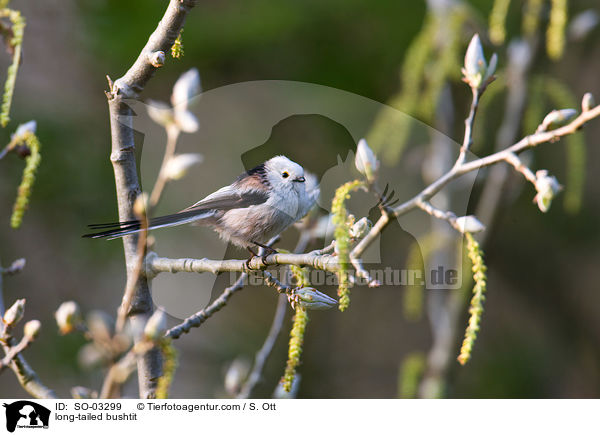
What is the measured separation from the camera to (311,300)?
3.14 ft

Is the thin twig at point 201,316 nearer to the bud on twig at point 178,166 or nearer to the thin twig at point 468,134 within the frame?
the bud on twig at point 178,166

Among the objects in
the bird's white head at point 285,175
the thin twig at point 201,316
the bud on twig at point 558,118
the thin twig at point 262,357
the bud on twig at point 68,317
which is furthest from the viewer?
the thin twig at point 262,357

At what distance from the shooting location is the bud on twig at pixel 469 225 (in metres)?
0.84

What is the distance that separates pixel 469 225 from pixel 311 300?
0.28m

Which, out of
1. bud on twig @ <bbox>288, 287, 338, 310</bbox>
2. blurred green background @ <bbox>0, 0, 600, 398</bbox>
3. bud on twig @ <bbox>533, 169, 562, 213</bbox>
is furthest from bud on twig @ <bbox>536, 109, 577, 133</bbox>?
blurred green background @ <bbox>0, 0, 600, 398</bbox>

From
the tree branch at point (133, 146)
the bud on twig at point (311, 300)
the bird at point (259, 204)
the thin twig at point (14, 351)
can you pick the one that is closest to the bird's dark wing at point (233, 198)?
the bird at point (259, 204)

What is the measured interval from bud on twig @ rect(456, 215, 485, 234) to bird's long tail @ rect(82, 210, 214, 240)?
50 centimetres

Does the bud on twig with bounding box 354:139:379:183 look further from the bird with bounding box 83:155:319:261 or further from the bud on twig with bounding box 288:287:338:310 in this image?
the bird with bounding box 83:155:319:261

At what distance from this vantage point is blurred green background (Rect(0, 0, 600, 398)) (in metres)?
2.40

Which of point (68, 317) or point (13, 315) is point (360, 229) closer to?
point (68, 317)

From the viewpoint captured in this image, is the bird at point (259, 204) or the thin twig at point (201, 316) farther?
the bird at point (259, 204)

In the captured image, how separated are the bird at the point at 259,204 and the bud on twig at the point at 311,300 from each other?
28cm
